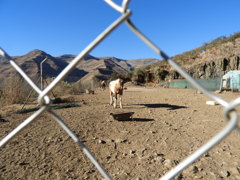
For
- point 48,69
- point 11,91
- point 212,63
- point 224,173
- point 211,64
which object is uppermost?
point 48,69

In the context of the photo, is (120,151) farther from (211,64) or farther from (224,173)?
(211,64)

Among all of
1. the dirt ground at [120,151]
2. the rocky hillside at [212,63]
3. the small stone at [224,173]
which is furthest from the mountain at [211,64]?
the small stone at [224,173]

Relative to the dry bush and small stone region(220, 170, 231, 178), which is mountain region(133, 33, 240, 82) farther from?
small stone region(220, 170, 231, 178)

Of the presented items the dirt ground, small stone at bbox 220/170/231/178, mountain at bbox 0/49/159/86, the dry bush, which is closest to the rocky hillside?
mountain at bbox 0/49/159/86

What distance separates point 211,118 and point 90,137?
12.0 feet

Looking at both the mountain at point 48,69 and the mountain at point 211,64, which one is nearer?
the mountain at point 211,64

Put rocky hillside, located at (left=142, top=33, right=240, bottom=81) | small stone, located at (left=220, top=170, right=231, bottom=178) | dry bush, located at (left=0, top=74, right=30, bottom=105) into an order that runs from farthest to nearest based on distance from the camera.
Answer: rocky hillside, located at (left=142, top=33, right=240, bottom=81) < dry bush, located at (left=0, top=74, right=30, bottom=105) < small stone, located at (left=220, top=170, right=231, bottom=178)

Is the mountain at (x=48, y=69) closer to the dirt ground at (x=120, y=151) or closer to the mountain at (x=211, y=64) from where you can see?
the mountain at (x=211, y=64)

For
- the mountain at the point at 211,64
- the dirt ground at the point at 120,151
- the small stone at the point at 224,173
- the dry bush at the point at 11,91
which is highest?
the mountain at the point at 211,64

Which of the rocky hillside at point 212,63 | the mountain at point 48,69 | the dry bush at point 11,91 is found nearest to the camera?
the dry bush at point 11,91

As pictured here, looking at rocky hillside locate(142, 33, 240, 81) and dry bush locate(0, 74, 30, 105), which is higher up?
rocky hillside locate(142, 33, 240, 81)

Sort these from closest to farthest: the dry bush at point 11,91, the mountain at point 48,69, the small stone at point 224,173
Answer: the small stone at point 224,173
the dry bush at point 11,91
the mountain at point 48,69

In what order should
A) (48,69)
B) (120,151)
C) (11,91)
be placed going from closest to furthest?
(120,151) < (11,91) < (48,69)

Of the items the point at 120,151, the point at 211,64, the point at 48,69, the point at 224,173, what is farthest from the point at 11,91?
the point at 48,69
